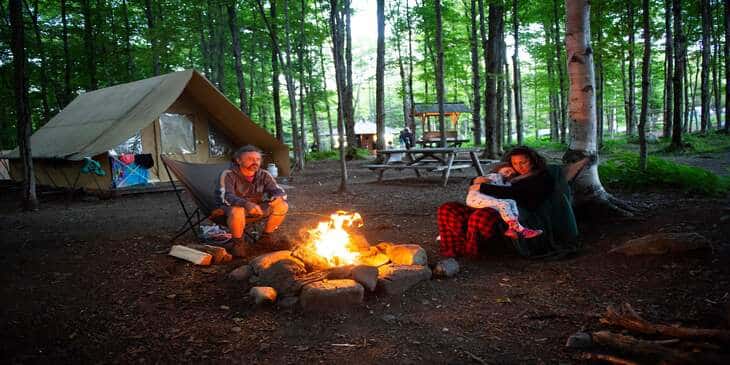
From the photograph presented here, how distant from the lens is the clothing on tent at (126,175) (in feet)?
28.2

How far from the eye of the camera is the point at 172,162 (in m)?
4.38

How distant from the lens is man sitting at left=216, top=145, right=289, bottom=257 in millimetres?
3842

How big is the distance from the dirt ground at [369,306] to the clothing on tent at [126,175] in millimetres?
4485

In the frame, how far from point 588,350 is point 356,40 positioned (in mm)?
31418

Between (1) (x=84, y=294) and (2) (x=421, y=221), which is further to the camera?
(2) (x=421, y=221)

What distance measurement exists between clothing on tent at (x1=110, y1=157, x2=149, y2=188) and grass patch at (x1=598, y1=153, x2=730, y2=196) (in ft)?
29.2

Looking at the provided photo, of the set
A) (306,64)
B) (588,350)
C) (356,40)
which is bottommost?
(588,350)

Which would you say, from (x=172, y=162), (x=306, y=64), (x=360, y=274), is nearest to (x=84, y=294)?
(x=172, y=162)

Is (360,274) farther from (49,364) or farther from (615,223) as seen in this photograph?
(615,223)

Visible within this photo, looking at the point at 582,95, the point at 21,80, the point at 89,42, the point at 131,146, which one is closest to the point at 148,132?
the point at 131,146

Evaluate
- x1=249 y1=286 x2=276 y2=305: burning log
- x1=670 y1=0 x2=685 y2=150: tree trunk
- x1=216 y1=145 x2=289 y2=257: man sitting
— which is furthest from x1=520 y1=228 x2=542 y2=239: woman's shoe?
x1=670 y1=0 x2=685 y2=150: tree trunk

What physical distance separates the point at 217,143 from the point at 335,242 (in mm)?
7911

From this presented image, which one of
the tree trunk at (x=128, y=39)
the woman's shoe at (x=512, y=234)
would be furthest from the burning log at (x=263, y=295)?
the tree trunk at (x=128, y=39)

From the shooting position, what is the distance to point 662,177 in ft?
17.0
